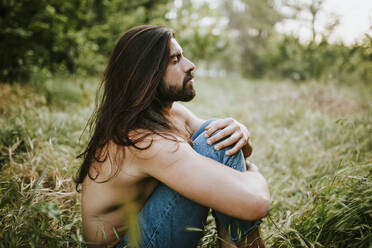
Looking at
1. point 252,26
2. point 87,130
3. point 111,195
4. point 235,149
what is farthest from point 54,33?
point 252,26

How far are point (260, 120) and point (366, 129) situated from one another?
1.64 metres

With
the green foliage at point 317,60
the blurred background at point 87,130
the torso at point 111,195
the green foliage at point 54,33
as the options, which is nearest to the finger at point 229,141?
the torso at point 111,195

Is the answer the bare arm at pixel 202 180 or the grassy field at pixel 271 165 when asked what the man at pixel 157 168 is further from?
the grassy field at pixel 271 165

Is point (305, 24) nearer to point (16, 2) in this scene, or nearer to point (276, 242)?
point (16, 2)

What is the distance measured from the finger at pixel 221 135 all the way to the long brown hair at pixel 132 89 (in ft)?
0.80

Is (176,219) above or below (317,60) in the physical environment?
above

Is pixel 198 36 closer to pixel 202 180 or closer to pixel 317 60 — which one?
pixel 317 60

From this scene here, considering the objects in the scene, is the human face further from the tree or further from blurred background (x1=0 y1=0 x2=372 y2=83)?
the tree

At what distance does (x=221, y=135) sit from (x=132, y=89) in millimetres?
612

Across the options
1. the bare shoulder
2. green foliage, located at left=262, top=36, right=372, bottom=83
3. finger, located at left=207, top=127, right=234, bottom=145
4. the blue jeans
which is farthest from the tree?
the blue jeans

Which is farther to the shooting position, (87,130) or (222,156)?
(87,130)

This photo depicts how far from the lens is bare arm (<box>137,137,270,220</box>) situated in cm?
113

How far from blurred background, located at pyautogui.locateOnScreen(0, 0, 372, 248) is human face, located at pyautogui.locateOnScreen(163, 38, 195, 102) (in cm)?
81

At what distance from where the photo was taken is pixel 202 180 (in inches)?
44.5
